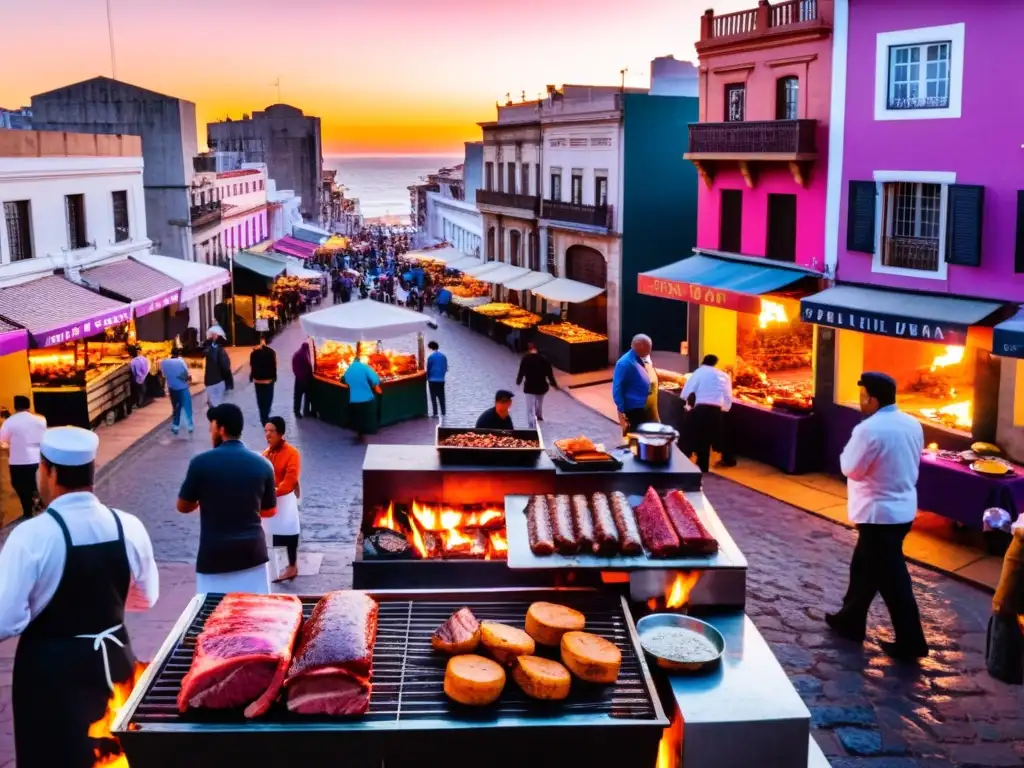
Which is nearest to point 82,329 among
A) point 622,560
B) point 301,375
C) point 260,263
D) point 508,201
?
point 301,375

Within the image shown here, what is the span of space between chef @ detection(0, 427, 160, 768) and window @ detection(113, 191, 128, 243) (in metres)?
19.9

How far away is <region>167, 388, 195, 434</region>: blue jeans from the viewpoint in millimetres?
18094

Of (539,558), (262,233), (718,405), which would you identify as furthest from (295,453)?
(262,233)

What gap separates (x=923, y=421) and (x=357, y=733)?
12078 mm

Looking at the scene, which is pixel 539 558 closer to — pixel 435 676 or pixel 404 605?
pixel 404 605

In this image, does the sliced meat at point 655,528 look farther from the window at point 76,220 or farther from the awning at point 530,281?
the awning at point 530,281

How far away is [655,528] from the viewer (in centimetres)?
570

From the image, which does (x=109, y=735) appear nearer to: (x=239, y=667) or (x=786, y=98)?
(x=239, y=667)

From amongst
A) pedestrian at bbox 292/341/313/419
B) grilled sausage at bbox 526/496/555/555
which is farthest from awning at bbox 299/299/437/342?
grilled sausage at bbox 526/496/555/555

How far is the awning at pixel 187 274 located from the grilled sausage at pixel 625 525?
18946mm

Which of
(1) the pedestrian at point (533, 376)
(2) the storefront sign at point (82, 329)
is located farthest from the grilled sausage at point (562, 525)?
(1) the pedestrian at point (533, 376)

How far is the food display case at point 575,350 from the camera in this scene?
89.8 ft

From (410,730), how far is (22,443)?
10235 mm

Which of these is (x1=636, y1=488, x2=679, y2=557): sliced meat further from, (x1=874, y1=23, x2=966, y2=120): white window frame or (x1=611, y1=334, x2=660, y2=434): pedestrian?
(x1=874, y1=23, x2=966, y2=120): white window frame
